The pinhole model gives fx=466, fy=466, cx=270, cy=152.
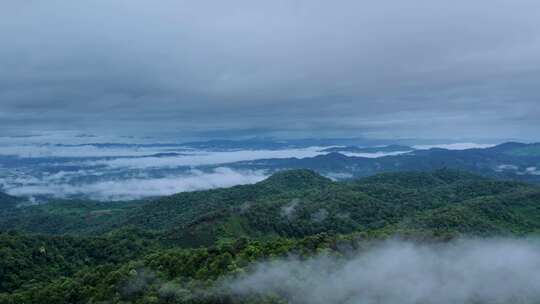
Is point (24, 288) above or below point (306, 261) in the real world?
below

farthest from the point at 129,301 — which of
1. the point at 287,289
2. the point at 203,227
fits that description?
the point at 203,227

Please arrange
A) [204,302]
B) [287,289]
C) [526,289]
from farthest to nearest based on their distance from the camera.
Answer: [526,289]
[287,289]
[204,302]

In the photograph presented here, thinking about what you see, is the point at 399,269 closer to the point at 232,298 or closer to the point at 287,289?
the point at 287,289

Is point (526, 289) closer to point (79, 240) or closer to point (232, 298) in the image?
point (232, 298)

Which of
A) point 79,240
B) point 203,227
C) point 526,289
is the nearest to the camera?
point 526,289

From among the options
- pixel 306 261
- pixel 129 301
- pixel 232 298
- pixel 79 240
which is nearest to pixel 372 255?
pixel 306 261

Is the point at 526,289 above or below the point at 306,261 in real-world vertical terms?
below

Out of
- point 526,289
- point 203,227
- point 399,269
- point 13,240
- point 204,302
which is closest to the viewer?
point 204,302

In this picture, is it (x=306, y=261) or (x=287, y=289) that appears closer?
(x=287, y=289)

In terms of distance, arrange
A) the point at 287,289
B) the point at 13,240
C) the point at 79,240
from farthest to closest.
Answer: the point at 79,240 < the point at 13,240 < the point at 287,289
